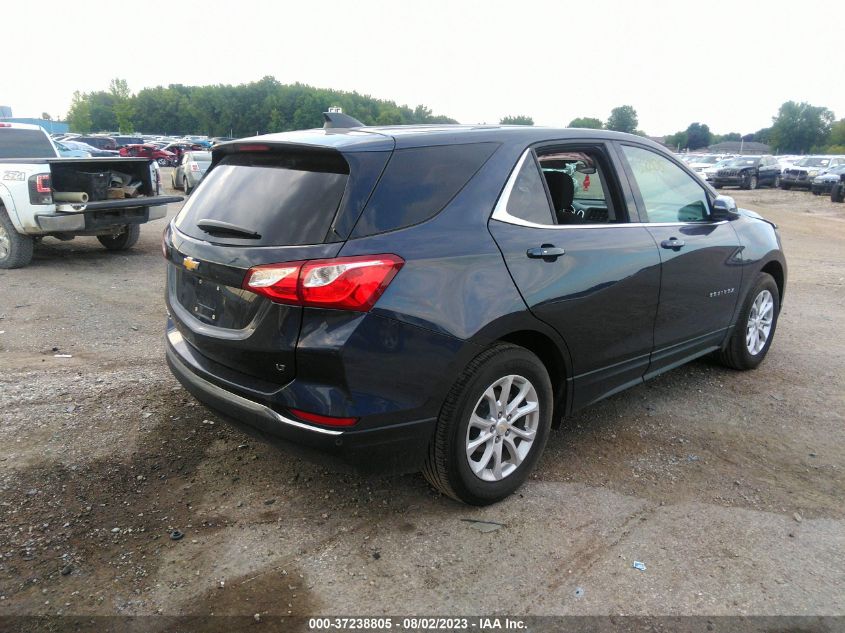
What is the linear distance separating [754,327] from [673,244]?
5.40 ft

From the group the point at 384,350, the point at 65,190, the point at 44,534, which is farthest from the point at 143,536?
the point at 65,190

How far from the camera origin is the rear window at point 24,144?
392 inches

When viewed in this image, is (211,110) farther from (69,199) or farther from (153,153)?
(69,199)

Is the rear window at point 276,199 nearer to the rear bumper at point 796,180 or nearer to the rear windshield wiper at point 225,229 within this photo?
the rear windshield wiper at point 225,229

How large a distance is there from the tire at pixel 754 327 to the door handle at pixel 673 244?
118 centimetres

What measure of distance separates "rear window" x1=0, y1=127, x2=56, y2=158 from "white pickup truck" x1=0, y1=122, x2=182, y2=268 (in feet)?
5.77

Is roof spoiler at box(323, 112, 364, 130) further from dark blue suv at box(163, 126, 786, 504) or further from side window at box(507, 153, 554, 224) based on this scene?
side window at box(507, 153, 554, 224)

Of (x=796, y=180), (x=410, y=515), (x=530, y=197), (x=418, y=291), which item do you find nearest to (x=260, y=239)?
(x=418, y=291)

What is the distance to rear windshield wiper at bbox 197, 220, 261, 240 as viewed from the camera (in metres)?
2.84

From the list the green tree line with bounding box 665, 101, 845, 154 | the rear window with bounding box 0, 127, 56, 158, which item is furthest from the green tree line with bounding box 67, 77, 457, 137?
the rear window with bounding box 0, 127, 56, 158

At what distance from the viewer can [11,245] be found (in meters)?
8.27

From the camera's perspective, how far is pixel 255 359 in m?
2.78

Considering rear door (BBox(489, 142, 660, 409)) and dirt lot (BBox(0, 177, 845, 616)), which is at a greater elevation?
rear door (BBox(489, 142, 660, 409))

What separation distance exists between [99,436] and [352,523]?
1.71m
